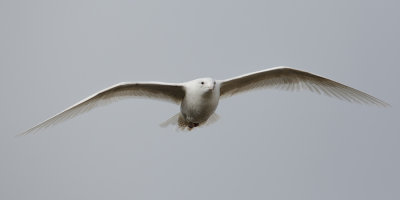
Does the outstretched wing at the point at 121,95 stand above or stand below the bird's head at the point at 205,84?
above

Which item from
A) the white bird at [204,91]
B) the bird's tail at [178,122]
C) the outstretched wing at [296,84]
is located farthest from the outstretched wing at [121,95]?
the outstretched wing at [296,84]

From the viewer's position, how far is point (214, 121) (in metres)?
11.8

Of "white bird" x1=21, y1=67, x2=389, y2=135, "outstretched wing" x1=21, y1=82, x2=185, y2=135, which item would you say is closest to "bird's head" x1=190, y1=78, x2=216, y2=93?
"white bird" x1=21, y1=67, x2=389, y2=135

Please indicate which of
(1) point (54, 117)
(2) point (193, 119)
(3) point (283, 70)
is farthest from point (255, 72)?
(1) point (54, 117)

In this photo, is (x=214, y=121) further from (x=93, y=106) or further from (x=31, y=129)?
(x=31, y=129)

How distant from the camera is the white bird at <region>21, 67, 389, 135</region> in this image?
10.3 metres

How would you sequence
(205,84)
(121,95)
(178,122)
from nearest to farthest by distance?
(205,84)
(121,95)
(178,122)

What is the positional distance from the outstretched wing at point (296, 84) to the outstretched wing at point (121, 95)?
0.93m

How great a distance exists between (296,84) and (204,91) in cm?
219

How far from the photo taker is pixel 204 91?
33.1 feet

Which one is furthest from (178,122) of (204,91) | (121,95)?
(204,91)

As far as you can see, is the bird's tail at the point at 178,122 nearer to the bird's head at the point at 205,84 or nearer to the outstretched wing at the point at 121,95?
the outstretched wing at the point at 121,95

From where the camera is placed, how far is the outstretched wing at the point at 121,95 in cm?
1036

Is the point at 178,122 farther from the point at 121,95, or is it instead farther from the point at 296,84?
the point at 296,84
